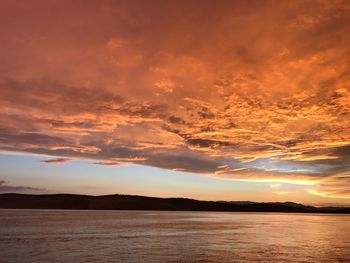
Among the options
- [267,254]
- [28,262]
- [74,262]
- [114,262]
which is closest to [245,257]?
[267,254]

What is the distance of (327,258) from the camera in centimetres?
3672

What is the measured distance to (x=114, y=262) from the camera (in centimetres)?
3300

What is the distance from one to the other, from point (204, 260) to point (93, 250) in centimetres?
1262

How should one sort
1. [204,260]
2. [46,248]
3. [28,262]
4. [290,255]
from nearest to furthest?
1. [28,262]
2. [204,260]
3. [290,255]
4. [46,248]

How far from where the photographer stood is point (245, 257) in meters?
36.5

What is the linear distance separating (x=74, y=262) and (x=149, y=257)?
6.91 metres

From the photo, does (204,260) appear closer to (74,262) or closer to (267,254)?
(267,254)

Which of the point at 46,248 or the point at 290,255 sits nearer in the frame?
the point at 290,255

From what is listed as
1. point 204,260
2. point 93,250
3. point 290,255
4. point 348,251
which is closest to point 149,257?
point 204,260

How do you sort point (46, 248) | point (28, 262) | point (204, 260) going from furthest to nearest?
1. point (46, 248)
2. point (204, 260)
3. point (28, 262)

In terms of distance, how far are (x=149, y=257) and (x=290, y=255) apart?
14.0 metres

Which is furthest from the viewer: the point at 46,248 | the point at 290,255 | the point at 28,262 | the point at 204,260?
the point at 46,248

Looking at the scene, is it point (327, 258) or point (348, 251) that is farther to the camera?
point (348, 251)

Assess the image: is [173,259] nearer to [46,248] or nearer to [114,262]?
[114,262]
